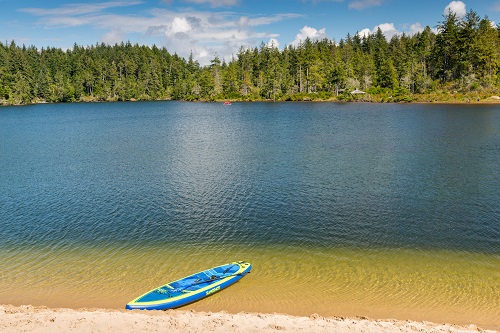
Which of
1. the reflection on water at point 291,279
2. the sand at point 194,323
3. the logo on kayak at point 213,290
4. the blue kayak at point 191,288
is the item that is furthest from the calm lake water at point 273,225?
the sand at point 194,323

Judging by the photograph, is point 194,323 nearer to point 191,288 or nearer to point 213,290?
point 191,288

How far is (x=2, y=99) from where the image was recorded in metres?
195

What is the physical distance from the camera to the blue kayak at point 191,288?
2056 cm

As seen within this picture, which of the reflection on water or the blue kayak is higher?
the blue kayak

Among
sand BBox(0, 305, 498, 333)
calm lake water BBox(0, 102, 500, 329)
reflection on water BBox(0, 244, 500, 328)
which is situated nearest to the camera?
sand BBox(0, 305, 498, 333)

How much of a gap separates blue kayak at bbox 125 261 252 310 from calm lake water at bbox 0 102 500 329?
592 millimetres

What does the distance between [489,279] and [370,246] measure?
7.67m

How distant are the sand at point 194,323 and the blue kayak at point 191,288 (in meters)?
1.27

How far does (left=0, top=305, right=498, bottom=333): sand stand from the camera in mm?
17188

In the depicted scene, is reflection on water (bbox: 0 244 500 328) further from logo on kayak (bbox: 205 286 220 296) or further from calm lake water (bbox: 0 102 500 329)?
logo on kayak (bbox: 205 286 220 296)

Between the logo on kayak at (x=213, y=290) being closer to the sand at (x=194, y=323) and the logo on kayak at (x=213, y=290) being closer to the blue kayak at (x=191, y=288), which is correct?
the blue kayak at (x=191, y=288)

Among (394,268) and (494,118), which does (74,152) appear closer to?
(394,268)

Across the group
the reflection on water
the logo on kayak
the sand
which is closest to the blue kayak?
the logo on kayak

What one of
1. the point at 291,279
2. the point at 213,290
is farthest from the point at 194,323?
the point at 291,279
